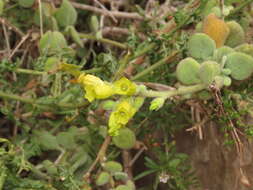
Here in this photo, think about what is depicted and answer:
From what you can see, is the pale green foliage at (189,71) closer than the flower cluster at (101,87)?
No

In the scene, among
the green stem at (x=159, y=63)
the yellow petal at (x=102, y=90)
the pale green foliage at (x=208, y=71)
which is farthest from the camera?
the green stem at (x=159, y=63)

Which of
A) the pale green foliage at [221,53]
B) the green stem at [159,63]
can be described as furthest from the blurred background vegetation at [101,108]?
the pale green foliage at [221,53]

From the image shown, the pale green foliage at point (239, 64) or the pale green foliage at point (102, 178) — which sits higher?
the pale green foliage at point (239, 64)

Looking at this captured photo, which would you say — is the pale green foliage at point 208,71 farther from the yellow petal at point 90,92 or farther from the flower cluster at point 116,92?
the yellow petal at point 90,92

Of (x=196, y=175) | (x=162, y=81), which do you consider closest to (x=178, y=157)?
(x=196, y=175)

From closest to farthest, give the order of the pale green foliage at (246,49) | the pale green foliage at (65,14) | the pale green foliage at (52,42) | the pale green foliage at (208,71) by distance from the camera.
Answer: the pale green foliage at (208,71), the pale green foliage at (246,49), the pale green foliage at (52,42), the pale green foliage at (65,14)

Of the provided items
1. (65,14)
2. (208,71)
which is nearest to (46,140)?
(65,14)

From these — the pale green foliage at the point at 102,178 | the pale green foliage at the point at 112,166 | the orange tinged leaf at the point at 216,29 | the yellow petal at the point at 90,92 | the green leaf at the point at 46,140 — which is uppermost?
the orange tinged leaf at the point at 216,29
